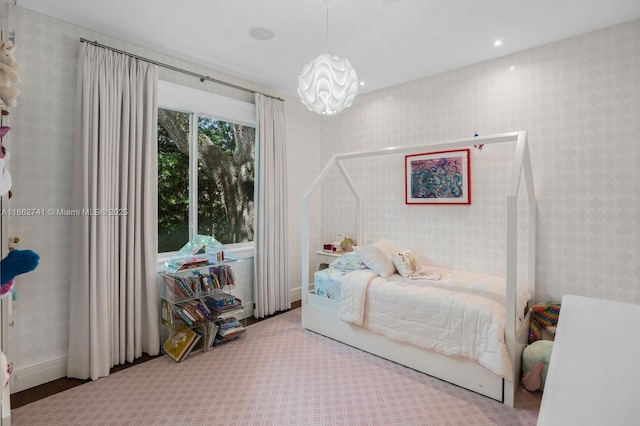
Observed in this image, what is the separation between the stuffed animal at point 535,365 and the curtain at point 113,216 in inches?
115

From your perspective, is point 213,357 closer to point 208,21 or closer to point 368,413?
point 368,413

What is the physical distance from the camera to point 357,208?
4.24 m

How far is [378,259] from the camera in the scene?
10.2 feet

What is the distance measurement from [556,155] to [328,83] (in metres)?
2.18

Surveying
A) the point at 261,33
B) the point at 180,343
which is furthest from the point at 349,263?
the point at 261,33

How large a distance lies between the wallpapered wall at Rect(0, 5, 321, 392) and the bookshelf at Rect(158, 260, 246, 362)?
726mm

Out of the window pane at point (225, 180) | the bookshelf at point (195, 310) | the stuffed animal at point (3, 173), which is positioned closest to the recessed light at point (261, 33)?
the window pane at point (225, 180)

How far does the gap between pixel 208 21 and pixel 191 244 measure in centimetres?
195

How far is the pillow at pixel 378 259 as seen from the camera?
3.07 m

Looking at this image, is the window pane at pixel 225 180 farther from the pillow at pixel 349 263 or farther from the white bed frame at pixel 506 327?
the pillow at pixel 349 263

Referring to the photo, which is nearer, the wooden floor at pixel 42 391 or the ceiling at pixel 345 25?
the wooden floor at pixel 42 391

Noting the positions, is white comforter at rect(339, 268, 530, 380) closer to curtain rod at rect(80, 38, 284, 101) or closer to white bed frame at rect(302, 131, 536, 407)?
white bed frame at rect(302, 131, 536, 407)

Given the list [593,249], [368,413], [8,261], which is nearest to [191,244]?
[368,413]

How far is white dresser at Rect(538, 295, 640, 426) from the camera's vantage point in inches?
27.6
